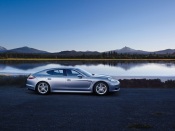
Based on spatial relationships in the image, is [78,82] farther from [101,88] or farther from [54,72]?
[54,72]

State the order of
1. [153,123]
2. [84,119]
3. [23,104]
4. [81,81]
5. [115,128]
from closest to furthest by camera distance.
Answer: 1. [115,128]
2. [153,123]
3. [84,119]
4. [23,104]
5. [81,81]

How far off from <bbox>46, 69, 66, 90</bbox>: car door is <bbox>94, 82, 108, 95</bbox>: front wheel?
5.56ft

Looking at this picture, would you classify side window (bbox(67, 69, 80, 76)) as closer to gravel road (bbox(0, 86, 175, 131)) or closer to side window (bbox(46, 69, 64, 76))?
side window (bbox(46, 69, 64, 76))

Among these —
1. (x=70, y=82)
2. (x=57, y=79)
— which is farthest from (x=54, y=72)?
(x=70, y=82)

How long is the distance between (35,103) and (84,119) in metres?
3.91

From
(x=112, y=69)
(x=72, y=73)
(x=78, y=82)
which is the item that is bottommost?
(x=112, y=69)

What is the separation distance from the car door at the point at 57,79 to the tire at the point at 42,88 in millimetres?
249

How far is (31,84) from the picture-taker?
51.3ft

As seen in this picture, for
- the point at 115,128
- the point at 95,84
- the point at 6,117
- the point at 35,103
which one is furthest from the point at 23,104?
the point at 115,128

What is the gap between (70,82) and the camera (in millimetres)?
15094

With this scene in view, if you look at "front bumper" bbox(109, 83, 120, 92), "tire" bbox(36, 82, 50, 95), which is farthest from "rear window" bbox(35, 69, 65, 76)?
"front bumper" bbox(109, 83, 120, 92)

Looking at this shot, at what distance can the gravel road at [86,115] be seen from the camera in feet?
26.3

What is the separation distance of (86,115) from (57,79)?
234 inches

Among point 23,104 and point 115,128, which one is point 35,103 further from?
point 115,128
